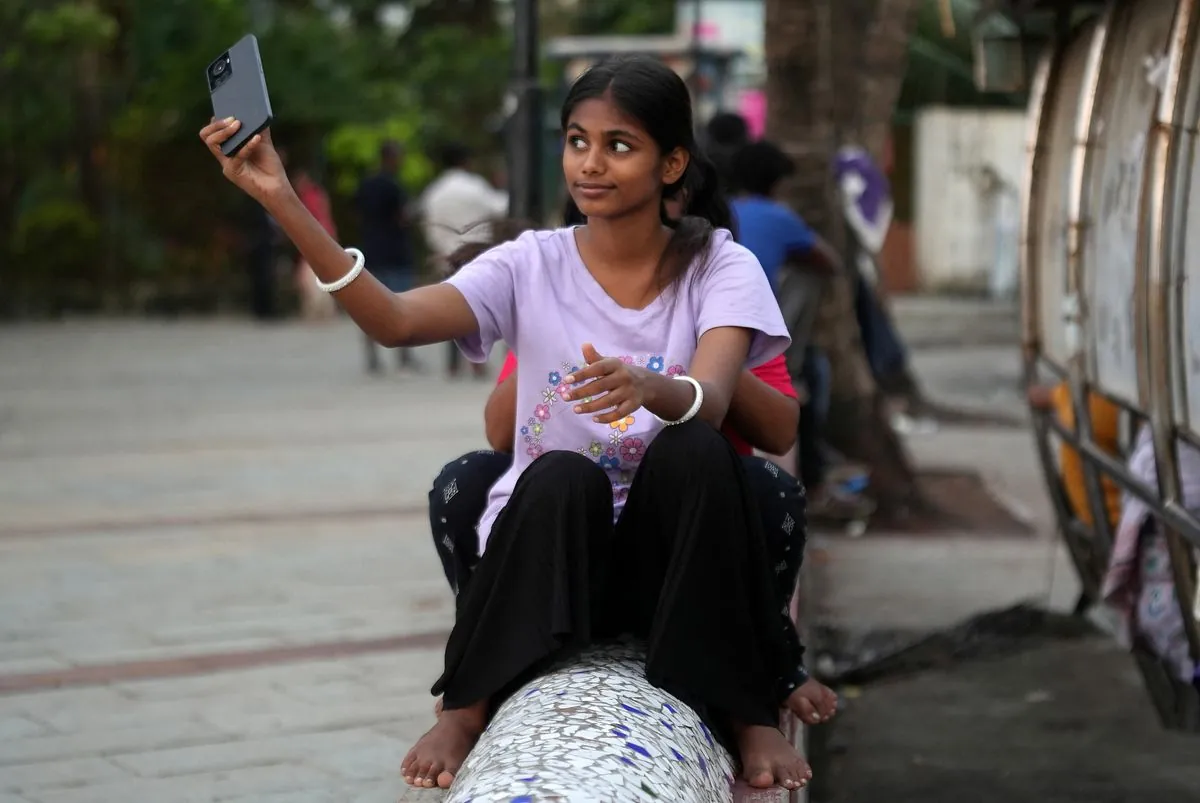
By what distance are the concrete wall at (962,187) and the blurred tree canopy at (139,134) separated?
7331mm

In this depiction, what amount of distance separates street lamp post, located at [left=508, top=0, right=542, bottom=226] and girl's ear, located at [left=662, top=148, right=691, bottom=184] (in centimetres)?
382

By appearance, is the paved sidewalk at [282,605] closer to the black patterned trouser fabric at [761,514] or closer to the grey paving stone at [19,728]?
the grey paving stone at [19,728]

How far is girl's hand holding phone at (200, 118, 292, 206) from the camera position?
9.63 ft

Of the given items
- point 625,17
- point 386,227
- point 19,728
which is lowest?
point 19,728

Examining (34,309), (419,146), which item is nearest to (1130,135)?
(34,309)

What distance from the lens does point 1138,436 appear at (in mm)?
4840

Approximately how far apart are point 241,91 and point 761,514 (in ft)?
4.04

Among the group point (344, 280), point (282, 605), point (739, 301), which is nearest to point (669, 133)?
point (739, 301)

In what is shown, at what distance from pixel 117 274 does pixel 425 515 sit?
14.6 meters

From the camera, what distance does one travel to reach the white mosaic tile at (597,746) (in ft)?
8.11

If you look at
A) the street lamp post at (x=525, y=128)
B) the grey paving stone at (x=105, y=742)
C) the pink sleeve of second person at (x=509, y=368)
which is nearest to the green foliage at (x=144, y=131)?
the street lamp post at (x=525, y=128)

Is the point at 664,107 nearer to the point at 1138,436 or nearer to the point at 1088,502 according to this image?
the point at 1138,436

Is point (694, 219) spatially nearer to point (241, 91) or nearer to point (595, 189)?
point (595, 189)

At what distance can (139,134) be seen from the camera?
2189 cm
